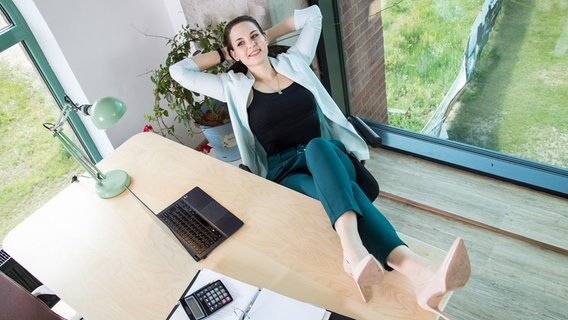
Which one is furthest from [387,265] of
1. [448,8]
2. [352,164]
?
[448,8]

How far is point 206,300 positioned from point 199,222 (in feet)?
1.12

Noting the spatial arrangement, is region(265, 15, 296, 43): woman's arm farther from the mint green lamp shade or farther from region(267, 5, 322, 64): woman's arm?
the mint green lamp shade

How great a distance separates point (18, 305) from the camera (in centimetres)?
120

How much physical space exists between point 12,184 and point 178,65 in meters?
1.07

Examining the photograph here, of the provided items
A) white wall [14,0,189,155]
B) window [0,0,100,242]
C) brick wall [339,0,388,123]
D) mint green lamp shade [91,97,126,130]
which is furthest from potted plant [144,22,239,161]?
brick wall [339,0,388,123]

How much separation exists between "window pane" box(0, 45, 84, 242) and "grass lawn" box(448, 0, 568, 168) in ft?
7.60

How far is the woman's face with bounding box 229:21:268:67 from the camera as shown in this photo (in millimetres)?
1791

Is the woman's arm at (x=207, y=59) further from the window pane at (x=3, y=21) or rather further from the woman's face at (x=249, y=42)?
the window pane at (x=3, y=21)

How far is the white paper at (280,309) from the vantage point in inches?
45.3

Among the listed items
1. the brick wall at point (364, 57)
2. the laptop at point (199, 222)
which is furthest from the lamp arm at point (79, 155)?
the brick wall at point (364, 57)

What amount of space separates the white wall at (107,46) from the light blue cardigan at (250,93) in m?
0.53

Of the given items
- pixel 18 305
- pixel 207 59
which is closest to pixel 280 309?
pixel 18 305

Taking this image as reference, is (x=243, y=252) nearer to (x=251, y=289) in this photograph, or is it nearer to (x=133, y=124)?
(x=251, y=289)

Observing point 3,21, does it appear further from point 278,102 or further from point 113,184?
point 278,102
